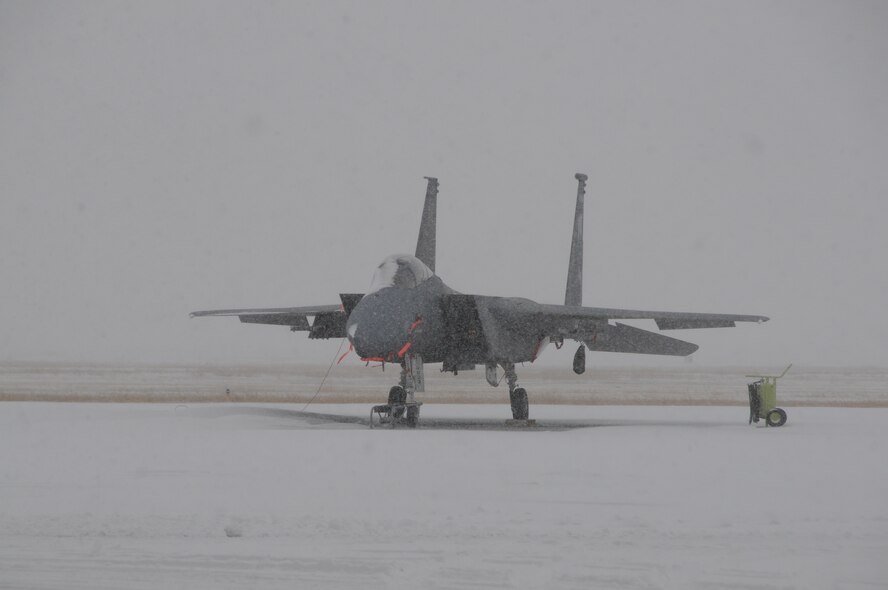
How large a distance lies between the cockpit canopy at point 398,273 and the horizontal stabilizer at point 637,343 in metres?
5.79

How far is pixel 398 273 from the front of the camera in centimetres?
1680

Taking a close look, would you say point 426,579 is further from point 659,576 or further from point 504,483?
point 504,483

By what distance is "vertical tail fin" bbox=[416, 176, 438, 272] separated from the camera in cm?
2161

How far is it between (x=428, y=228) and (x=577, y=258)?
530cm

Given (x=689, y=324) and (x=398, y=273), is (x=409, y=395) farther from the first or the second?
(x=689, y=324)

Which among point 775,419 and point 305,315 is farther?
point 305,315

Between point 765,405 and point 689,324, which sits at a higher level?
point 689,324

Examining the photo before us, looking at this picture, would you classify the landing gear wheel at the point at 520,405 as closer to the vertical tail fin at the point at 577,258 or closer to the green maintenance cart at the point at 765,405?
the green maintenance cart at the point at 765,405

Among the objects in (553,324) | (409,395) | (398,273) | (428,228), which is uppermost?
(428,228)

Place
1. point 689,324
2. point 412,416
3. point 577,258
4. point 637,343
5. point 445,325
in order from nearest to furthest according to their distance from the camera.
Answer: point 412,416, point 445,325, point 689,324, point 637,343, point 577,258

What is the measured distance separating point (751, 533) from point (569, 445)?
7.02 metres

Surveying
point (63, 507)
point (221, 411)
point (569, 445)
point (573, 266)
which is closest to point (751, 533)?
point (63, 507)

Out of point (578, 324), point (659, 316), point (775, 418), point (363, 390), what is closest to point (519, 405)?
point (578, 324)

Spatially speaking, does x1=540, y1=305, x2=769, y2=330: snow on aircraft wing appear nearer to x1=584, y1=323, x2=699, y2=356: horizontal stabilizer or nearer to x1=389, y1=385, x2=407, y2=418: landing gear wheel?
x1=584, y1=323, x2=699, y2=356: horizontal stabilizer
